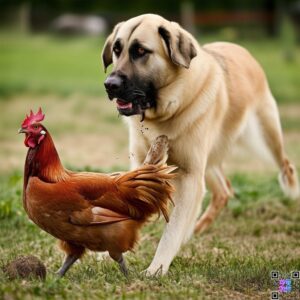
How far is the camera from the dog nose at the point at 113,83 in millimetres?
5645

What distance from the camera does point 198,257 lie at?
6336 mm

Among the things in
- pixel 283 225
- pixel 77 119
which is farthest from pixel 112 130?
pixel 283 225

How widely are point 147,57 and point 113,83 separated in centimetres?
42

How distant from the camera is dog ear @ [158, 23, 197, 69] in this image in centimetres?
588

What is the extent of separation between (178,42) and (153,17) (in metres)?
0.30

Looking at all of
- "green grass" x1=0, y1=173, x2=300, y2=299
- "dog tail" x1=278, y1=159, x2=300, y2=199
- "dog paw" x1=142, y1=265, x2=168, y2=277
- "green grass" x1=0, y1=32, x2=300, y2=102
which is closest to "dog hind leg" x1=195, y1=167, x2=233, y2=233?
"green grass" x1=0, y1=173, x2=300, y2=299

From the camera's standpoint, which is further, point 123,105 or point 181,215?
point 181,215

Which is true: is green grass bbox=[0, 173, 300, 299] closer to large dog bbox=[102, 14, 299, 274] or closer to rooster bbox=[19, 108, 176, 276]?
rooster bbox=[19, 108, 176, 276]

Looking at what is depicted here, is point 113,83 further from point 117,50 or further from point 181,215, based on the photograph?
point 181,215

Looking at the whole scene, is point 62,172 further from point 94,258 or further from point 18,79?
point 18,79

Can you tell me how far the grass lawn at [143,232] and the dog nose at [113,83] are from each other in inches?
52.2

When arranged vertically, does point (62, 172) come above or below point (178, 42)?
below

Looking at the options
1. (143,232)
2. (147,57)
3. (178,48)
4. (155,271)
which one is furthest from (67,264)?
(143,232)

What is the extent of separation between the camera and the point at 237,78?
7.16 m
